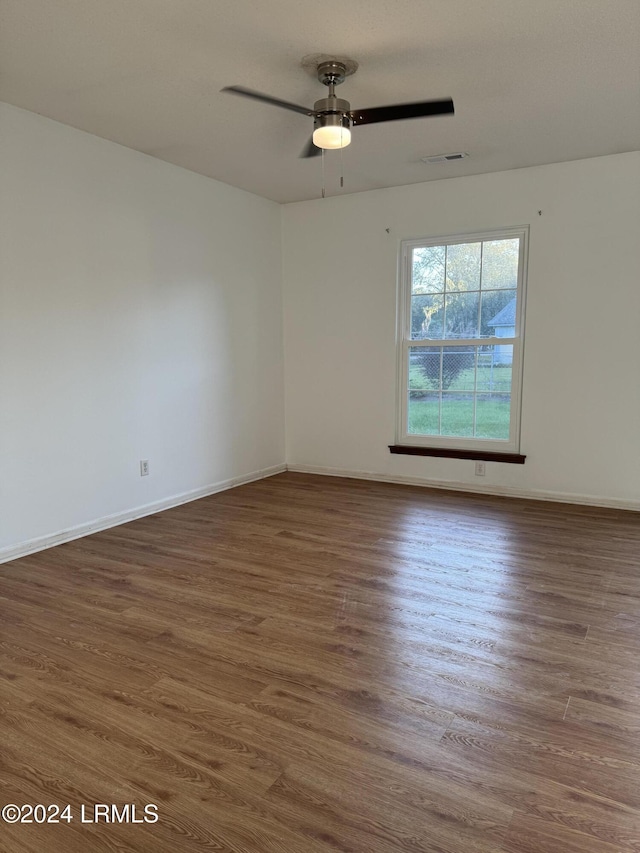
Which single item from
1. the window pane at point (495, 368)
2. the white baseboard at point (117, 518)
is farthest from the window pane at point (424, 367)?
the white baseboard at point (117, 518)

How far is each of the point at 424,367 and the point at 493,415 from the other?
740 mm

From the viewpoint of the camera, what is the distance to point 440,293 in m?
4.92

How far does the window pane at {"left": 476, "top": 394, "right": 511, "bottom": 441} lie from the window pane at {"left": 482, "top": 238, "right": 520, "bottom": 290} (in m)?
0.92

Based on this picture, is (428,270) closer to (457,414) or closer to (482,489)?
(457,414)

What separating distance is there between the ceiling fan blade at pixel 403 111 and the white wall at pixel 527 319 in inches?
82.5

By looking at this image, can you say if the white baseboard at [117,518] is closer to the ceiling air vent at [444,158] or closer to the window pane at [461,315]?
the window pane at [461,315]

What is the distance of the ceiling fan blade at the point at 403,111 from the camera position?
258 cm

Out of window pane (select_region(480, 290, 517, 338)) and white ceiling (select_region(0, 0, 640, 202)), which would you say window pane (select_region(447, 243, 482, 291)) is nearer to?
window pane (select_region(480, 290, 517, 338))

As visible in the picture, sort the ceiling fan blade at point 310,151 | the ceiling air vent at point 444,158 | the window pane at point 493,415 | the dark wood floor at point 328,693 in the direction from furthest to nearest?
the window pane at point 493,415 → the ceiling air vent at point 444,158 → the ceiling fan blade at point 310,151 → the dark wood floor at point 328,693

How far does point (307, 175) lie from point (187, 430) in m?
2.28

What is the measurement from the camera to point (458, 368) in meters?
4.90

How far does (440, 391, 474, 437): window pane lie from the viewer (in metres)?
4.89

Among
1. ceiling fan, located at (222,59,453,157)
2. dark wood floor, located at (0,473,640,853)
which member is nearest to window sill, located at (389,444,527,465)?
dark wood floor, located at (0,473,640,853)

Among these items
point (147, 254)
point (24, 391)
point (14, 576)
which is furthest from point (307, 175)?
point (14, 576)
